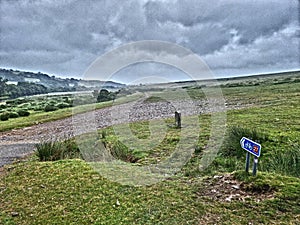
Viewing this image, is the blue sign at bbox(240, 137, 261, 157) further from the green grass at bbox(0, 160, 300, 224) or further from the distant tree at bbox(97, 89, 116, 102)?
the distant tree at bbox(97, 89, 116, 102)

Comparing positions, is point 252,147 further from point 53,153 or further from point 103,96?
point 103,96

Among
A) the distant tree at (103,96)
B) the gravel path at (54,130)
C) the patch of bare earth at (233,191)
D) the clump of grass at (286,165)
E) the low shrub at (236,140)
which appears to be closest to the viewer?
the patch of bare earth at (233,191)

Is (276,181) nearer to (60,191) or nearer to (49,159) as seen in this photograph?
(60,191)

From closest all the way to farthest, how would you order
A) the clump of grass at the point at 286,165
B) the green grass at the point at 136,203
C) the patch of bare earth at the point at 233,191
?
1. the green grass at the point at 136,203
2. the patch of bare earth at the point at 233,191
3. the clump of grass at the point at 286,165

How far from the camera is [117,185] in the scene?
5.34 m

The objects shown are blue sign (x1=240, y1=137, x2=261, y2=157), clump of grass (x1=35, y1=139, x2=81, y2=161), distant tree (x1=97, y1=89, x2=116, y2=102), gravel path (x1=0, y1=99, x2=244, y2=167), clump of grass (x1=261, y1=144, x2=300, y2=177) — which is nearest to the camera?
blue sign (x1=240, y1=137, x2=261, y2=157)

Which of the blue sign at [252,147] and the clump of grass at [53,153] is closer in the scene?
the blue sign at [252,147]

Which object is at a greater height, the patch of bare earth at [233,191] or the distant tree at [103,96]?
the distant tree at [103,96]

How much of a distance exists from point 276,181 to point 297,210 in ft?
2.52

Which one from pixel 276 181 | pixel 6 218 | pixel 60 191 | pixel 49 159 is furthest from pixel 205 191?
pixel 49 159

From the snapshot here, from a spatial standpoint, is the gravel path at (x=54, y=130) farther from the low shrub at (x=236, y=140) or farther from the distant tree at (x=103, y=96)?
the distant tree at (x=103, y=96)

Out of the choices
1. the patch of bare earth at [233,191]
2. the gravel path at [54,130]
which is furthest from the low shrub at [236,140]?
the gravel path at [54,130]

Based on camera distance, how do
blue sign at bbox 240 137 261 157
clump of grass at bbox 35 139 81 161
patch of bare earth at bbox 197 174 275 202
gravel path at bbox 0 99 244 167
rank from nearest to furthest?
blue sign at bbox 240 137 261 157 < patch of bare earth at bbox 197 174 275 202 < clump of grass at bbox 35 139 81 161 < gravel path at bbox 0 99 244 167

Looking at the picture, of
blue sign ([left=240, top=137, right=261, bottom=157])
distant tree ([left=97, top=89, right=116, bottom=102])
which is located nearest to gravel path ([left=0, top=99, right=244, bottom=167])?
blue sign ([left=240, top=137, right=261, bottom=157])
